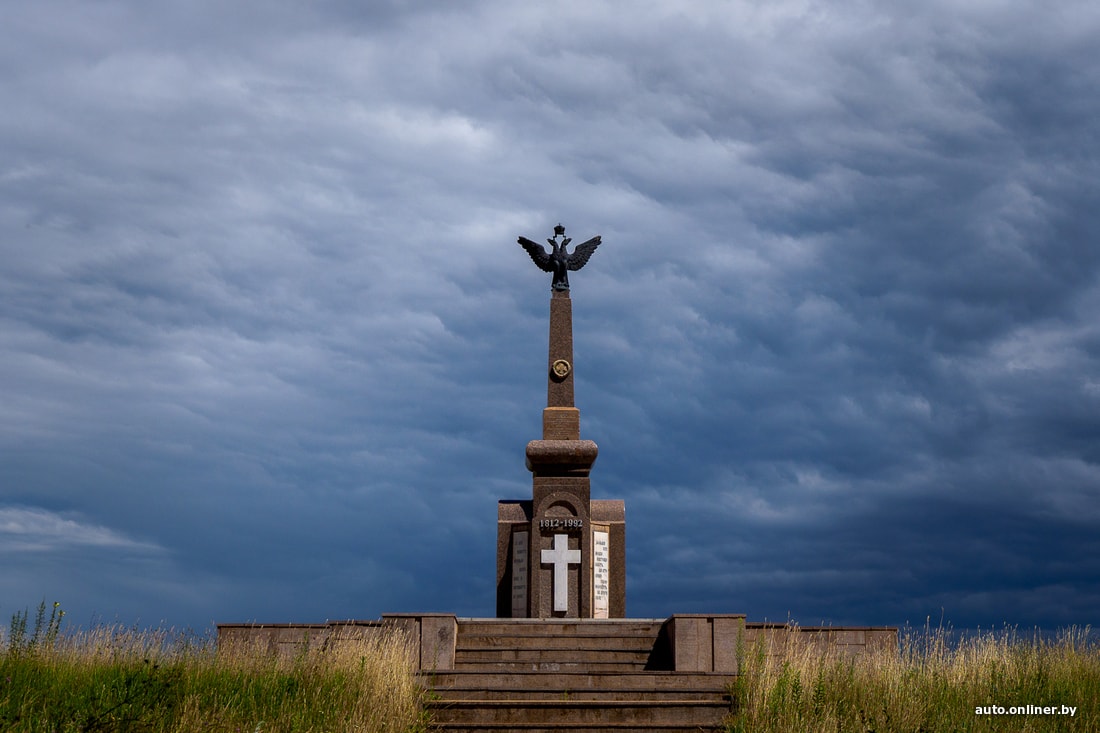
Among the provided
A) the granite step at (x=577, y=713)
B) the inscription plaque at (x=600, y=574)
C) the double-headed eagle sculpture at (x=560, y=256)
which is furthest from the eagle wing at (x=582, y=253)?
the granite step at (x=577, y=713)

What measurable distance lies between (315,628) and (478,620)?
262cm

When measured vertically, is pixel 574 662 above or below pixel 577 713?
above

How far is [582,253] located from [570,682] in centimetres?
1345

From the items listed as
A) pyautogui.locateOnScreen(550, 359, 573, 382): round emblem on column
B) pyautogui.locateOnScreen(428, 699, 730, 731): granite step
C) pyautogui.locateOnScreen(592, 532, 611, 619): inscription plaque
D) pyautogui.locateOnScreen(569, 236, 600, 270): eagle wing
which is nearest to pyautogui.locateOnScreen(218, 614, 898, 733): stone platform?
pyautogui.locateOnScreen(428, 699, 730, 731): granite step

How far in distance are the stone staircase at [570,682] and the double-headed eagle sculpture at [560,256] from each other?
32.0 feet

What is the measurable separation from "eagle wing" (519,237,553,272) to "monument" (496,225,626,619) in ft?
2.92

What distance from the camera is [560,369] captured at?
24.5 metres

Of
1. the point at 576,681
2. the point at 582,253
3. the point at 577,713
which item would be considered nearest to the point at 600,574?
the point at 582,253

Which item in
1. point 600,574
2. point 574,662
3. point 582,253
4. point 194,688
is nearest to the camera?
point 194,688

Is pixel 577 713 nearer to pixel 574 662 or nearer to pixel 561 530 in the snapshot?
pixel 574 662

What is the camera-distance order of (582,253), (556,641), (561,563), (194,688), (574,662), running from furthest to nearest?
(582,253), (561,563), (556,641), (574,662), (194,688)

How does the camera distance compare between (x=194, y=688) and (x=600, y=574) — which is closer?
(x=194, y=688)

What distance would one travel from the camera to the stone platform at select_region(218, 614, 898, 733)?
1180 centimetres

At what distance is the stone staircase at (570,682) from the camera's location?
11.7 m
